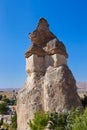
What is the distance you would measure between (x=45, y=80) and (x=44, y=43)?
3.76 metres

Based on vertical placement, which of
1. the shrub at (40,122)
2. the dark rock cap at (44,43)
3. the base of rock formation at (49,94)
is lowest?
the shrub at (40,122)

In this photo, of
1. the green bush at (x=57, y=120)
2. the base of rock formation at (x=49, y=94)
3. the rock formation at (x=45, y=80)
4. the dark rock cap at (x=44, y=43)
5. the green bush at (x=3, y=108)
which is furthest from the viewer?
the green bush at (x=3, y=108)

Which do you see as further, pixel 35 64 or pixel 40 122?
pixel 35 64

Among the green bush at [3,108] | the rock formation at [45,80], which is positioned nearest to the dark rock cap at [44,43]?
the rock formation at [45,80]

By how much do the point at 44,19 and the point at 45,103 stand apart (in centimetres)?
715

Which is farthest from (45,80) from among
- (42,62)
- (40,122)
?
(40,122)

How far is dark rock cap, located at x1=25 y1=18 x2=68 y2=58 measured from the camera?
22.4 metres

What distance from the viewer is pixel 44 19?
24094 mm

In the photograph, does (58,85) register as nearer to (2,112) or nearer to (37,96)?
(37,96)

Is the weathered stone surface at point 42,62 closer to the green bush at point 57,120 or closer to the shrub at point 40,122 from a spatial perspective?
the green bush at point 57,120

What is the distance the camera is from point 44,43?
23547 mm

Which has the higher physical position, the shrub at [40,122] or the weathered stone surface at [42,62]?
the weathered stone surface at [42,62]

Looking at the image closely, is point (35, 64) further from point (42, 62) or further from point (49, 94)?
point (49, 94)

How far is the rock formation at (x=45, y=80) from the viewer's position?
64.9 ft
